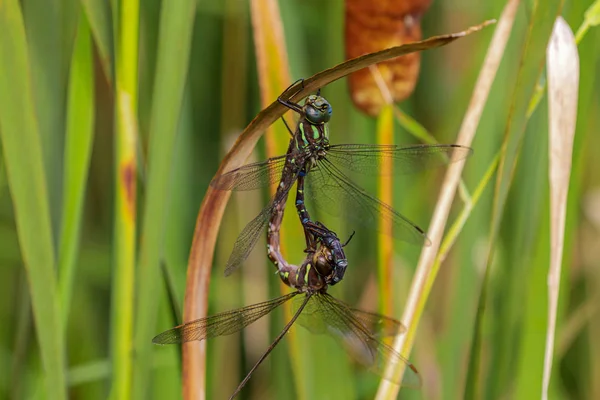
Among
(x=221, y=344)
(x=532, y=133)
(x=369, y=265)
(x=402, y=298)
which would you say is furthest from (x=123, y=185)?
(x=369, y=265)

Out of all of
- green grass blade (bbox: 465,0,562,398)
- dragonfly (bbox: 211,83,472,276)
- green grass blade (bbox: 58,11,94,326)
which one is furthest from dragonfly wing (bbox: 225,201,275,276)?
green grass blade (bbox: 465,0,562,398)

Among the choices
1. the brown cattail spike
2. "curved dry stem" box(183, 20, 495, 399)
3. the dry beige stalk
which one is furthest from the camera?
the brown cattail spike

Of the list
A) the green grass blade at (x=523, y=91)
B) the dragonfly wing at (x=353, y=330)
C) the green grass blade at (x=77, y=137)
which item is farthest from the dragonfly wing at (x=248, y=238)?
the green grass blade at (x=523, y=91)

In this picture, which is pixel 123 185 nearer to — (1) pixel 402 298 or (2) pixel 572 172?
(2) pixel 572 172

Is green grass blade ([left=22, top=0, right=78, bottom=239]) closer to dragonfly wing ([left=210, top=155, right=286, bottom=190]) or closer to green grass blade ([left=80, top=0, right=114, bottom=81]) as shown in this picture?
green grass blade ([left=80, top=0, right=114, bottom=81])

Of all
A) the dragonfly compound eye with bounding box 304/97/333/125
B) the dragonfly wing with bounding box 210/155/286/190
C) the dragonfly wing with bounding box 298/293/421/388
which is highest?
the dragonfly compound eye with bounding box 304/97/333/125

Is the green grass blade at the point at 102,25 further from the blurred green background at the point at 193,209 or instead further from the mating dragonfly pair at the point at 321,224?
the mating dragonfly pair at the point at 321,224

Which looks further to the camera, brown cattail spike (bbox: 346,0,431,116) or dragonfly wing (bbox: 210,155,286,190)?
brown cattail spike (bbox: 346,0,431,116)

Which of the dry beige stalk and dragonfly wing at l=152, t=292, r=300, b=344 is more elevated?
the dry beige stalk
